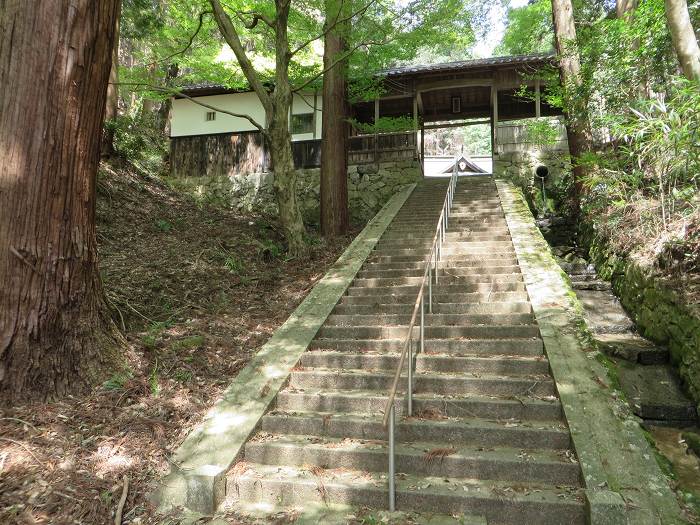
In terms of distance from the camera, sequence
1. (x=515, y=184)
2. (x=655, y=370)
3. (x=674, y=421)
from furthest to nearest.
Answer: (x=515, y=184) → (x=655, y=370) → (x=674, y=421)

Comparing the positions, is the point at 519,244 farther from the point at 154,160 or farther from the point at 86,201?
the point at 154,160

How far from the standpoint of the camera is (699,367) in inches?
194

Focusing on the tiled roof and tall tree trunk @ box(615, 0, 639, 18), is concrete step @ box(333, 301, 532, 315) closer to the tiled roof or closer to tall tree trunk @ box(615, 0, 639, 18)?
the tiled roof

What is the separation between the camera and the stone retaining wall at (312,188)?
13.6 meters

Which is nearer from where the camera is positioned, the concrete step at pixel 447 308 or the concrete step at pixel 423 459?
the concrete step at pixel 423 459

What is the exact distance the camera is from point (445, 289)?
684 centimetres

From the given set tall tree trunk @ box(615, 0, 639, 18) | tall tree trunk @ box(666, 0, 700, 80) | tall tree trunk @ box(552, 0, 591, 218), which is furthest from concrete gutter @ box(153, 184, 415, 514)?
tall tree trunk @ box(615, 0, 639, 18)

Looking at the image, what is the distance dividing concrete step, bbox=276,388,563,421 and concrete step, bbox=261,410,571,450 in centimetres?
9

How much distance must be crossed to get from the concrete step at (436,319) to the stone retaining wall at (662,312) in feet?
5.34

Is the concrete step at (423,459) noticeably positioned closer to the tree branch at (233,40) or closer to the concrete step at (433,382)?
the concrete step at (433,382)

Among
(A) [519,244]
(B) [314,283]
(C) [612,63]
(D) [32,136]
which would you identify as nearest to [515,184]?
(C) [612,63]

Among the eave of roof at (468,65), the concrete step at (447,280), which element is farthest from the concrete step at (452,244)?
the eave of roof at (468,65)

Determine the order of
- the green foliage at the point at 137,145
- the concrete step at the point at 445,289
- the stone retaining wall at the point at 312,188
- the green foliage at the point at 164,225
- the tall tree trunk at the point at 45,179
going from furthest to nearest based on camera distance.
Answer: the stone retaining wall at the point at 312,188 → the green foliage at the point at 137,145 → the green foliage at the point at 164,225 → the concrete step at the point at 445,289 → the tall tree trunk at the point at 45,179

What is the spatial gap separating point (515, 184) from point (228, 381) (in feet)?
36.8
